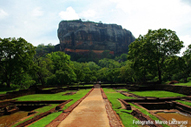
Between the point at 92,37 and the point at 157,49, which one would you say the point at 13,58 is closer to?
the point at 157,49

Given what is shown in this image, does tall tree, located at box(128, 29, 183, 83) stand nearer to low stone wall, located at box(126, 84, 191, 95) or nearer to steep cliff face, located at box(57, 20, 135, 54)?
low stone wall, located at box(126, 84, 191, 95)

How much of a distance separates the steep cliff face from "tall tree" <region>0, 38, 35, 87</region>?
3636 inches

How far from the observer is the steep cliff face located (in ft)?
384

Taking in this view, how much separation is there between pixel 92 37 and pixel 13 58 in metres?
105

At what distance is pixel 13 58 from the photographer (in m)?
20.8

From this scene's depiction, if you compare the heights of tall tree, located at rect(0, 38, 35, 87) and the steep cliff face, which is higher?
the steep cliff face

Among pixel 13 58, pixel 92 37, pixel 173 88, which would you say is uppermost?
pixel 92 37

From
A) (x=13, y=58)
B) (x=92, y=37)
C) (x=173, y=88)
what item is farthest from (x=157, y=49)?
(x=92, y=37)

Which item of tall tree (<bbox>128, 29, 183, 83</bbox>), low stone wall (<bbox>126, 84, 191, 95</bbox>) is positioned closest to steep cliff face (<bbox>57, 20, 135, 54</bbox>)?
tall tree (<bbox>128, 29, 183, 83</bbox>)

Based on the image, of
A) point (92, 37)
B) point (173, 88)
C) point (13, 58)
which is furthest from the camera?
point (92, 37)

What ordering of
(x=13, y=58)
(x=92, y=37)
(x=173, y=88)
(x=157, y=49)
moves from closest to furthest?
(x=173, y=88) → (x=13, y=58) → (x=157, y=49) → (x=92, y=37)

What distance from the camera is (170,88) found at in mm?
18484

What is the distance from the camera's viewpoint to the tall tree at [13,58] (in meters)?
20.1

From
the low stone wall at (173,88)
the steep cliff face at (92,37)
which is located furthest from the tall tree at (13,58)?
the steep cliff face at (92,37)
